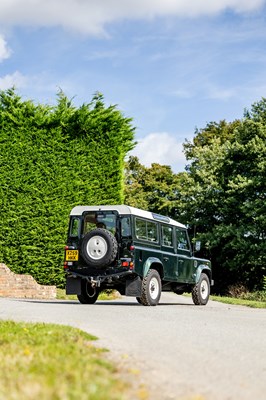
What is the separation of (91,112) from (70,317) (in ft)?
37.7

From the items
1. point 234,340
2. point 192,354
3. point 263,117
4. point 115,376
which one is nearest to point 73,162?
point 234,340

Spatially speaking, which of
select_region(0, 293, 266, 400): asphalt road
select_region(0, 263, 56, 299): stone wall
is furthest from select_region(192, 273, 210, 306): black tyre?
select_region(0, 293, 266, 400): asphalt road

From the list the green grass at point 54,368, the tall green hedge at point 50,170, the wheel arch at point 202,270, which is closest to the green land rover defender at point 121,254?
the wheel arch at point 202,270

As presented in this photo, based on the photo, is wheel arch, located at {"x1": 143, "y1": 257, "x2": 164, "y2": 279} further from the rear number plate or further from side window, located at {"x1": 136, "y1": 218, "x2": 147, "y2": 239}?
the rear number plate

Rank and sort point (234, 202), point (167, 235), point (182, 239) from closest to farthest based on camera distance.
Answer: point (167, 235), point (182, 239), point (234, 202)

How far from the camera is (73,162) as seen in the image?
21.8 meters

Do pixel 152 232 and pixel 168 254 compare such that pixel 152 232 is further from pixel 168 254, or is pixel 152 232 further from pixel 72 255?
pixel 72 255

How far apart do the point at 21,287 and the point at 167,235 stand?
5.22 m

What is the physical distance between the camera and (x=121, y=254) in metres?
15.7

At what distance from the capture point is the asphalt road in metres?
5.50

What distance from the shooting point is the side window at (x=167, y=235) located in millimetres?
17550

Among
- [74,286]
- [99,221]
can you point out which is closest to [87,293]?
[74,286]

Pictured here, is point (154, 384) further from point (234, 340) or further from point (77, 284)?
point (77, 284)

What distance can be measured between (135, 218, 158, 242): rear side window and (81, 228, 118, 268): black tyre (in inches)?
35.3
